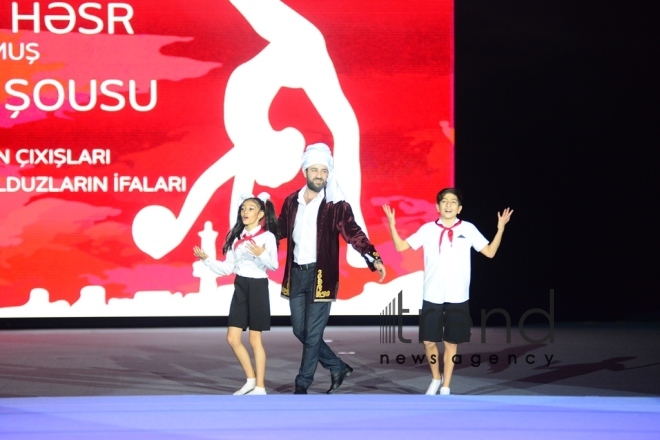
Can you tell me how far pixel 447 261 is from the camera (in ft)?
15.3

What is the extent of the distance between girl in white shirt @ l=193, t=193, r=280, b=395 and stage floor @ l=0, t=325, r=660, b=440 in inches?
12.5

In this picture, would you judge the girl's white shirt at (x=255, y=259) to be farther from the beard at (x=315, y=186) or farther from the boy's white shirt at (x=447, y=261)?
the boy's white shirt at (x=447, y=261)

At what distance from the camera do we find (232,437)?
3248mm

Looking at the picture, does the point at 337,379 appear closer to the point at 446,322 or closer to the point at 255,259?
the point at 446,322

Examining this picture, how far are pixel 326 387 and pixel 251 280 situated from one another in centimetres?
88

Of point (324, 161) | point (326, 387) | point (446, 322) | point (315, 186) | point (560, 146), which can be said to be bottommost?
point (326, 387)

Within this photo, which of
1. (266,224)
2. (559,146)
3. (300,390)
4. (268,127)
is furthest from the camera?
(559,146)

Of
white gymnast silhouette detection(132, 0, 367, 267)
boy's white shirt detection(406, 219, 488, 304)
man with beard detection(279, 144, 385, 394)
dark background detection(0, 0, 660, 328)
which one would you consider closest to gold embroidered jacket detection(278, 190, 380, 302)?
man with beard detection(279, 144, 385, 394)

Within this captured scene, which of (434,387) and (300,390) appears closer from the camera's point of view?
(300,390)

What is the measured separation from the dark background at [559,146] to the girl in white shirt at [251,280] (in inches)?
A: 156

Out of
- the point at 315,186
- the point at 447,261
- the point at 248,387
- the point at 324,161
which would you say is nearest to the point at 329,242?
the point at 315,186

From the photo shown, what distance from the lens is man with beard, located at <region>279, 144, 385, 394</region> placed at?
4.58 m

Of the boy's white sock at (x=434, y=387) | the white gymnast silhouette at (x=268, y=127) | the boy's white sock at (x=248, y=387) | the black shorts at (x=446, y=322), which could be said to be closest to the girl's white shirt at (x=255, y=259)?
the boy's white sock at (x=248, y=387)

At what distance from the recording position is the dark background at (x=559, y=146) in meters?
8.70
